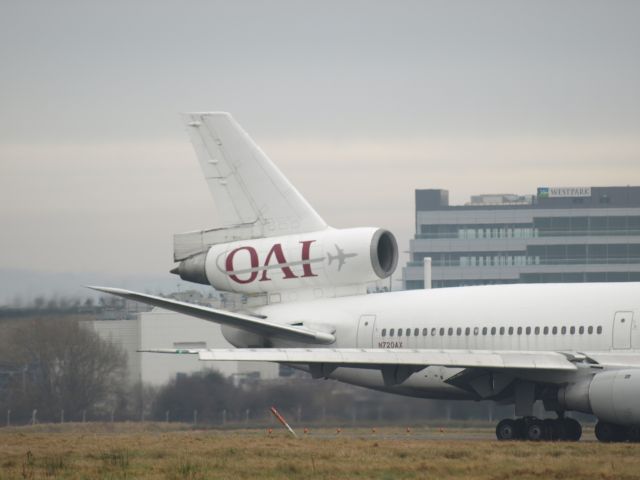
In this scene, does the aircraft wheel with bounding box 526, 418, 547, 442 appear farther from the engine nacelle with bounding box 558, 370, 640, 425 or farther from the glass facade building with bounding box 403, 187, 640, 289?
the glass facade building with bounding box 403, 187, 640, 289

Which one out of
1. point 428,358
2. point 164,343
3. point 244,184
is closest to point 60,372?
point 244,184

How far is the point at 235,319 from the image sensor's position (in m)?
40.4

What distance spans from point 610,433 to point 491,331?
15.5ft

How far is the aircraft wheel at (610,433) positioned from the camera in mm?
36281

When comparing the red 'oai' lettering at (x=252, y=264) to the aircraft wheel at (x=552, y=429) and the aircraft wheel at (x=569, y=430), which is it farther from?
the aircraft wheel at (x=569, y=430)

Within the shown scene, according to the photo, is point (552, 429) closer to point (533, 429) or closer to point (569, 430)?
point (533, 429)

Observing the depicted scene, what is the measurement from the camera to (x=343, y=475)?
2580 cm

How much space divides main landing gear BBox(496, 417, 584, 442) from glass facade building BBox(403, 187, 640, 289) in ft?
341

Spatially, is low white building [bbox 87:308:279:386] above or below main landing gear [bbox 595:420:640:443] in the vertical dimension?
above

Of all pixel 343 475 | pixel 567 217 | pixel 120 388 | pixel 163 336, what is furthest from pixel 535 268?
pixel 343 475

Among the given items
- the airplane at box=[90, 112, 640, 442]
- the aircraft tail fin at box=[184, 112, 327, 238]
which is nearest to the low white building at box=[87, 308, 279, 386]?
the airplane at box=[90, 112, 640, 442]

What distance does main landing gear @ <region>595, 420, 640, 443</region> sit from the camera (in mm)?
36000

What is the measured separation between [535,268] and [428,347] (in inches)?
4101

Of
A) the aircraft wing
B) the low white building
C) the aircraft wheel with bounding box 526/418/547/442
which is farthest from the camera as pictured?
the low white building
